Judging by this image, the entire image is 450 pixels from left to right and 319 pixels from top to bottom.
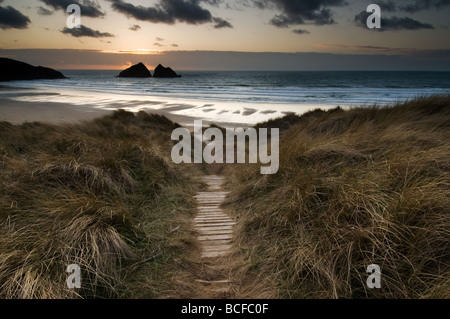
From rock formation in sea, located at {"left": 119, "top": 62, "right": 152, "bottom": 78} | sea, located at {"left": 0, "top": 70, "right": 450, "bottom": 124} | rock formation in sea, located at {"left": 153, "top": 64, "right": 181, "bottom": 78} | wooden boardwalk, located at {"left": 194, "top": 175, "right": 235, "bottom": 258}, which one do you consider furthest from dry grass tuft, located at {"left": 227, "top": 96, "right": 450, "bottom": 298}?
rock formation in sea, located at {"left": 119, "top": 62, "right": 152, "bottom": 78}

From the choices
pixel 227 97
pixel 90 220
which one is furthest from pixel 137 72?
pixel 90 220

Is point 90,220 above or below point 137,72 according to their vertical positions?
below

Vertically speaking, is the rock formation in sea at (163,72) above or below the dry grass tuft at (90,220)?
above

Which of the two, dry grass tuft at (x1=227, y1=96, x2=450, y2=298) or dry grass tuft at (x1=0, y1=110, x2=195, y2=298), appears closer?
dry grass tuft at (x1=227, y1=96, x2=450, y2=298)

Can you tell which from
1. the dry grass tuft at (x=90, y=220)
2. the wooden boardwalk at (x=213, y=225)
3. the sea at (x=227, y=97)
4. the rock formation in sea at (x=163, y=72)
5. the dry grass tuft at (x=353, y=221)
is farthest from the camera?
the rock formation in sea at (x=163, y=72)

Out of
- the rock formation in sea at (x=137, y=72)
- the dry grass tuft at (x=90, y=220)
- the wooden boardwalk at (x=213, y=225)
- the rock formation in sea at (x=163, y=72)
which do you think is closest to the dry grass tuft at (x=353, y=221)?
the wooden boardwalk at (x=213, y=225)

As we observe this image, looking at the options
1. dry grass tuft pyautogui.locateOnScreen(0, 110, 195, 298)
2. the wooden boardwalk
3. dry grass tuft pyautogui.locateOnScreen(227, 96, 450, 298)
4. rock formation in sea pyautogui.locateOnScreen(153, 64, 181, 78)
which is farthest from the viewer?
rock formation in sea pyautogui.locateOnScreen(153, 64, 181, 78)

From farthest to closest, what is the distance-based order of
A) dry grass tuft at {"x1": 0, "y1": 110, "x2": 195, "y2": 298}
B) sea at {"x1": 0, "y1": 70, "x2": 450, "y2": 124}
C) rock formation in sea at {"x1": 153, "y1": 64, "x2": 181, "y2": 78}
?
rock formation in sea at {"x1": 153, "y1": 64, "x2": 181, "y2": 78} < sea at {"x1": 0, "y1": 70, "x2": 450, "y2": 124} < dry grass tuft at {"x1": 0, "y1": 110, "x2": 195, "y2": 298}

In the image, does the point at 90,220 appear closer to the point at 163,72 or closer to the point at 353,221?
the point at 353,221

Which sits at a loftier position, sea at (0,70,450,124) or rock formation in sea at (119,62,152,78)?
rock formation in sea at (119,62,152,78)

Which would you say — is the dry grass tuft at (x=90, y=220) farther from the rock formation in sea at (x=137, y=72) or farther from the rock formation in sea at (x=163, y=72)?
the rock formation in sea at (x=137, y=72)

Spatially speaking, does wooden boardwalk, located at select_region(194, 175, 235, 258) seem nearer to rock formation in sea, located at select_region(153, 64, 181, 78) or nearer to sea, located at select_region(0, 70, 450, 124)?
sea, located at select_region(0, 70, 450, 124)

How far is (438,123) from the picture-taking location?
23.4ft

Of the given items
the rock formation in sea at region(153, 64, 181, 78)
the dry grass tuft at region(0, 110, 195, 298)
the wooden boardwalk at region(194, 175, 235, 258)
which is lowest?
the wooden boardwalk at region(194, 175, 235, 258)
